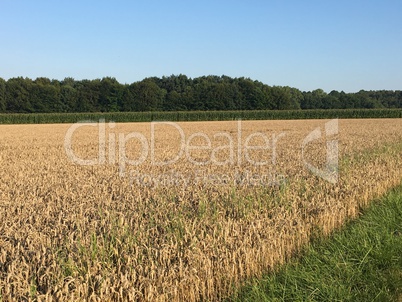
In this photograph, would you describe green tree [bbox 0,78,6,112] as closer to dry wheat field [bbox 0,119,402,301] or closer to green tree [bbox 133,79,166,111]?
green tree [bbox 133,79,166,111]

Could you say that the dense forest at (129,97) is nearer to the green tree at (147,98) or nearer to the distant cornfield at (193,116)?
the green tree at (147,98)

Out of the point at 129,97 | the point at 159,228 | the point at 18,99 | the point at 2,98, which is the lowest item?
the point at 159,228

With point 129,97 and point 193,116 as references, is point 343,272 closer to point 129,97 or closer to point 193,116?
point 193,116

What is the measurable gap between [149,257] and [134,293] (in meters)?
0.57

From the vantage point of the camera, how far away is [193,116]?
224ft

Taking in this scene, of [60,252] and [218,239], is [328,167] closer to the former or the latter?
[218,239]

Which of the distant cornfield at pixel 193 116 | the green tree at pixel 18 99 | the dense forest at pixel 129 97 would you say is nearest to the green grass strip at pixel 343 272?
the distant cornfield at pixel 193 116

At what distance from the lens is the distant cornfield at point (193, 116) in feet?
216

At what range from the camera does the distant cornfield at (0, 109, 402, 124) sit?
6575cm

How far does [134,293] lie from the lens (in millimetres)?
3611

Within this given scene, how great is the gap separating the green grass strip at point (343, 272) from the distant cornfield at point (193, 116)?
61.8 m

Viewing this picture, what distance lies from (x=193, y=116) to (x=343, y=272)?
64006 mm

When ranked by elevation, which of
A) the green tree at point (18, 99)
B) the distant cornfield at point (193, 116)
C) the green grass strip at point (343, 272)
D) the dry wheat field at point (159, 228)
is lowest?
the green grass strip at point (343, 272)

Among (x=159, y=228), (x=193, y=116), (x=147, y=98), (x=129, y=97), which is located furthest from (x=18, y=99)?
(x=159, y=228)
